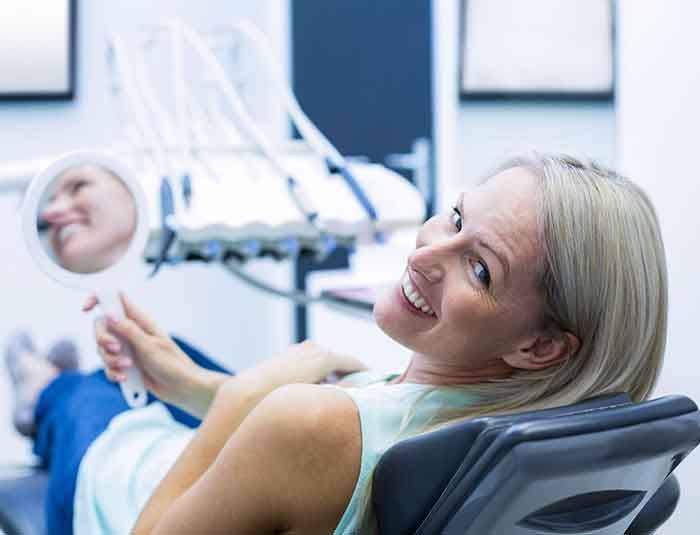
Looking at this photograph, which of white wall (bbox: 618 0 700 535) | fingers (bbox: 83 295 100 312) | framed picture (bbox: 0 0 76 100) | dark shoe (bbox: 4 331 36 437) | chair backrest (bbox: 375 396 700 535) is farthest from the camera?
framed picture (bbox: 0 0 76 100)

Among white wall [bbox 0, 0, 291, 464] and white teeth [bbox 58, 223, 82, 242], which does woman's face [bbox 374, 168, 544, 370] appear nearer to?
white teeth [bbox 58, 223, 82, 242]

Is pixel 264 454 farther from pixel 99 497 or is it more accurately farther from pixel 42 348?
pixel 42 348

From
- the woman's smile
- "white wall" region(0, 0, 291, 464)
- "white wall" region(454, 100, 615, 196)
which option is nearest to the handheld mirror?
the woman's smile

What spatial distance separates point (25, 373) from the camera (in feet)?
7.64

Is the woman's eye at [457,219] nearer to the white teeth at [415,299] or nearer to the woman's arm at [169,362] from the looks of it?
the white teeth at [415,299]

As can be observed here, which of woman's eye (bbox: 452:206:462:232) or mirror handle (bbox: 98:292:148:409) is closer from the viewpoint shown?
woman's eye (bbox: 452:206:462:232)

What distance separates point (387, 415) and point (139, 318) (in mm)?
571

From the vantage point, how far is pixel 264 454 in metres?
1.00

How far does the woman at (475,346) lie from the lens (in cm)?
101

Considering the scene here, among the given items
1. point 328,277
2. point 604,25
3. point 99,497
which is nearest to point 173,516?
point 99,497

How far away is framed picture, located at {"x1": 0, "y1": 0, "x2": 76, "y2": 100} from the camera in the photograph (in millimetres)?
3518

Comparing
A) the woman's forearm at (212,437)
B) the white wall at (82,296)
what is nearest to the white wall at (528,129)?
the white wall at (82,296)

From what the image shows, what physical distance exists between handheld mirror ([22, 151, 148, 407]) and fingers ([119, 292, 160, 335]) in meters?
0.02

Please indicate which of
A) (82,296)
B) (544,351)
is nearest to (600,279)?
(544,351)
